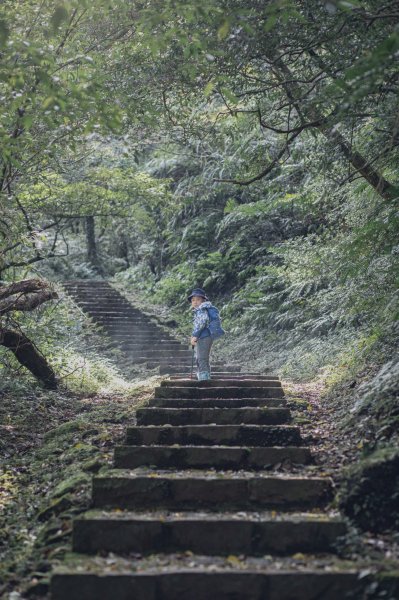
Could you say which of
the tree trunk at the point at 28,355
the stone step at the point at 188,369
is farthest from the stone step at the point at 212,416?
the stone step at the point at 188,369

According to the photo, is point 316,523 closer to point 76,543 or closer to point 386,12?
point 76,543

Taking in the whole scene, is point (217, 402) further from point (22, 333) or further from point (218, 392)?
point (22, 333)

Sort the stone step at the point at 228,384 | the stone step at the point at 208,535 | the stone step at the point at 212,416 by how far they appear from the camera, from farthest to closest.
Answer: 1. the stone step at the point at 228,384
2. the stone step at the point at 212,416
3. the stone step at the point at 208,535

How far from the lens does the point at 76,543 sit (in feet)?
15.5

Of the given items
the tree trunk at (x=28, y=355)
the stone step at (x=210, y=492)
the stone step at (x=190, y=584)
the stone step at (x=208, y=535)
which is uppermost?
the tree trunk at (x=28, y=355)

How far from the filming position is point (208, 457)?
19.3 feet

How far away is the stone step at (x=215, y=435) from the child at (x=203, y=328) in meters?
2.36

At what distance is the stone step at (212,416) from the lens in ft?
22.6

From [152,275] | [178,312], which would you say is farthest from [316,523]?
[152,275]

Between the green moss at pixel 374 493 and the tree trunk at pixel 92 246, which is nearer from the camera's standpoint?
the green moss at pixel 374 493

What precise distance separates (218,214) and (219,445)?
1277cm

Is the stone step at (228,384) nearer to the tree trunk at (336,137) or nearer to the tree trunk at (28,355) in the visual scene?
Answer: the tree trunk at (28,355)

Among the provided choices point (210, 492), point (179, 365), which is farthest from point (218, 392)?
point (179, 365)

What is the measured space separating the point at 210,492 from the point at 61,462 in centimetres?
196
